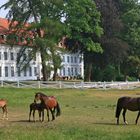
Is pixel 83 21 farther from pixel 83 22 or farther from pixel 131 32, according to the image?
pixel 131 32

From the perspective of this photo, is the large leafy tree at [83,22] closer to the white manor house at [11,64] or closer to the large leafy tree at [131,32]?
the large leafy tree at [131,32]

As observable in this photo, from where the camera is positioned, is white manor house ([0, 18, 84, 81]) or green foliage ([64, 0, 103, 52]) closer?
green foliage ([64, 0, 103, 52])

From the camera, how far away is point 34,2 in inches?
2965

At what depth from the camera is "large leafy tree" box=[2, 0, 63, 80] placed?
7350cm

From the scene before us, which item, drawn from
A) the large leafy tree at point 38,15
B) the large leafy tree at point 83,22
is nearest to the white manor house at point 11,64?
the large leafy tree at point 83,22

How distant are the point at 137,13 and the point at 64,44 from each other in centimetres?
1697

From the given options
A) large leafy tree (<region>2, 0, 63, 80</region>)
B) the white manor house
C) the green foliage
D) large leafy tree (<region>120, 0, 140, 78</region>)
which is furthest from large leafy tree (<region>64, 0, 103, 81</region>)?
the white manor house

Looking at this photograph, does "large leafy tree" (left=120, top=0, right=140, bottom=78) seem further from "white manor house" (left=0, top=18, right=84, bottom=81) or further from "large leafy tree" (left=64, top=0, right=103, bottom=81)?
"large leafy tree" (left=64, top=0, right=103, bottom=81)

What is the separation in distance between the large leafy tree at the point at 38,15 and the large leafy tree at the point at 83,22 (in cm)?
245

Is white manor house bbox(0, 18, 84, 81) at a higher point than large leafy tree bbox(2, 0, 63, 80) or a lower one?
lower

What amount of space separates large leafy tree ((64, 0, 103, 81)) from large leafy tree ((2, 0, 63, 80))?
2.45 metres

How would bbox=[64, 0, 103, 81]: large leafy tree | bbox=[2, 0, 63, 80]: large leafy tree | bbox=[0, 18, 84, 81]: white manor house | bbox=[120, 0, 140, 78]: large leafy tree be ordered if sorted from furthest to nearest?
bbox=[0, 18, 84, 81]: white manor house < bbox=[120, 0, 140, 78]: large leafy tree < bbox=[64, 0, 103, 81]: large leafy tree < bbox=[2, 0, 63, 80]: large leafy tree

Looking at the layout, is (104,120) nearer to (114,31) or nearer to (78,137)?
(78,137)

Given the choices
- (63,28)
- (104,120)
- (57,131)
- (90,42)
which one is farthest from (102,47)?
(57,131)
